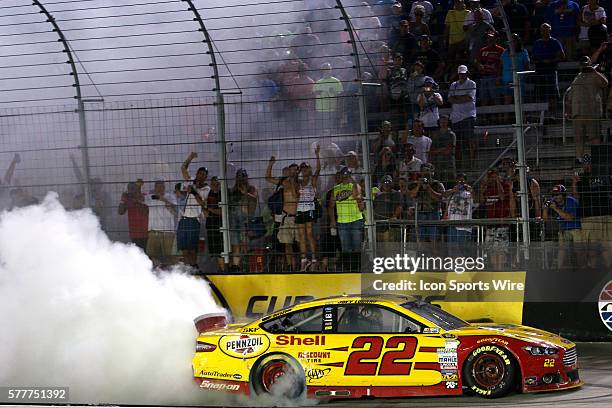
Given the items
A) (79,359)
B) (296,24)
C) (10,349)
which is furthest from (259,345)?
(296,24)

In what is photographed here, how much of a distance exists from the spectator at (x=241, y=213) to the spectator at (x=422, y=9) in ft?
10.7

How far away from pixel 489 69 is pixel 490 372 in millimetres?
5005

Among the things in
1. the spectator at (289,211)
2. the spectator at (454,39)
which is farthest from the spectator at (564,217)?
the spectator at (289,211)

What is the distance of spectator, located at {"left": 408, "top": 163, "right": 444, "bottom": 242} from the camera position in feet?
41.4

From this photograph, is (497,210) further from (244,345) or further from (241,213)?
(244,345)

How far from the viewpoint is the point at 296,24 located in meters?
13.7

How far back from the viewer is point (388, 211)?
12.7m

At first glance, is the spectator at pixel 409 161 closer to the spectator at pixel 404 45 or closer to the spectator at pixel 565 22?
the spectator at pixel 404 45

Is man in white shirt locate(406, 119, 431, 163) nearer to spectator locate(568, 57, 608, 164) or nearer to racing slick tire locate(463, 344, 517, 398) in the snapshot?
spectator locate(568, 57, 608, 164)

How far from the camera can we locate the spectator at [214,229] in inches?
526

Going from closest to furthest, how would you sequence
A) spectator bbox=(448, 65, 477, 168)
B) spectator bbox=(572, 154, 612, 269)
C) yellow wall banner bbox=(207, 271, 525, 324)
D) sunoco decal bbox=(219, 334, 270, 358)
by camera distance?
sunoco decal bbox=(219, 334, 270, 358), spectator bbox=(572, 154, 612, 269), yellow wall banner bbox=(207, 271, 525, 324), spectator bbox=(448, 65, 477, 168)

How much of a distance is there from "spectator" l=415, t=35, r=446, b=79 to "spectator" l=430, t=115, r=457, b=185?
1015mm

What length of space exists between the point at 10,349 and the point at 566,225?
660 centimetres

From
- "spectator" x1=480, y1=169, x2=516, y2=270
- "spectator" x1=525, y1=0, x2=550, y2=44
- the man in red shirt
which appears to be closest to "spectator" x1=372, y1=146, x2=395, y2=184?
"spectator" x1=480, y1=169, x2=516, y2=270
